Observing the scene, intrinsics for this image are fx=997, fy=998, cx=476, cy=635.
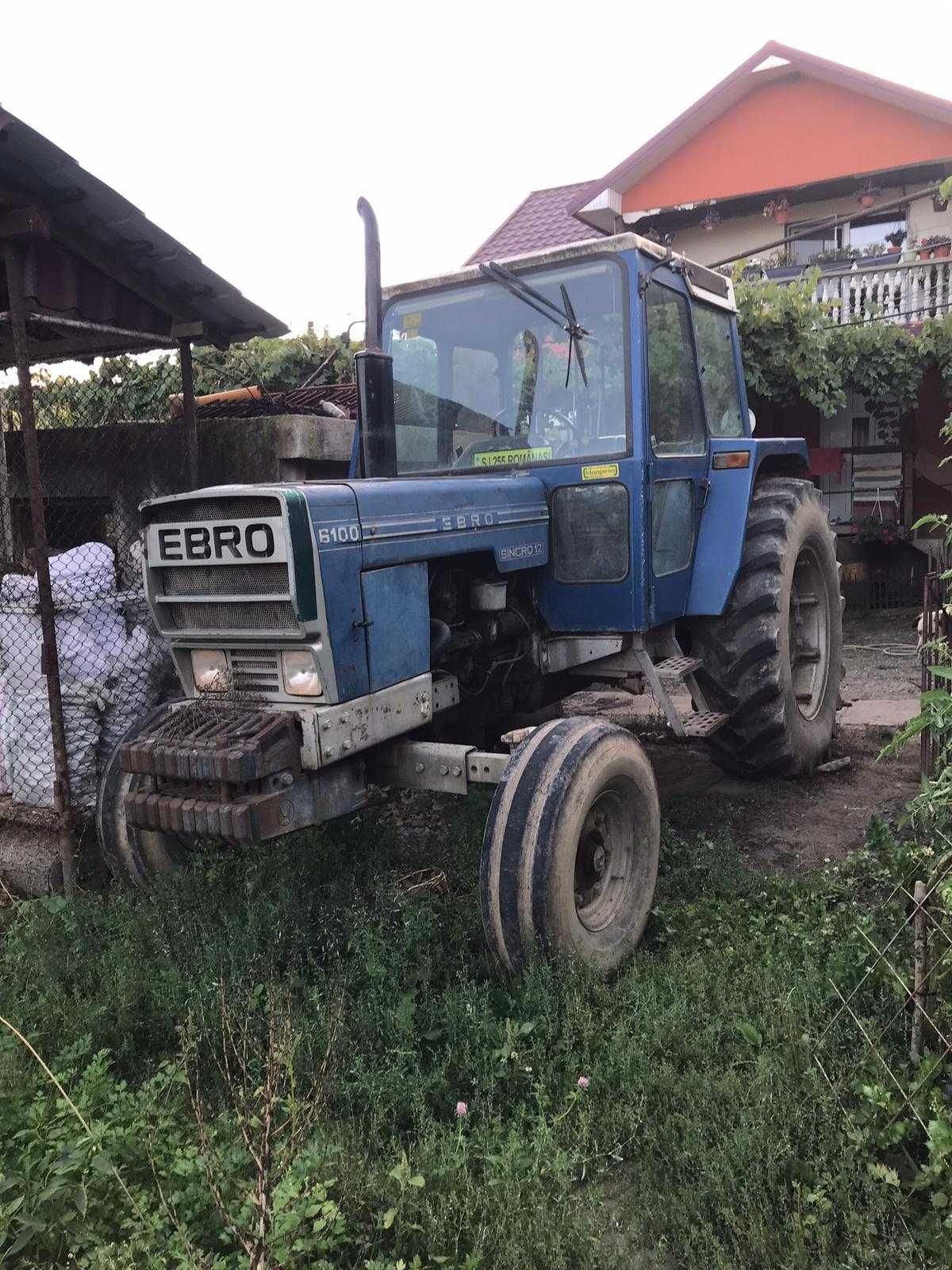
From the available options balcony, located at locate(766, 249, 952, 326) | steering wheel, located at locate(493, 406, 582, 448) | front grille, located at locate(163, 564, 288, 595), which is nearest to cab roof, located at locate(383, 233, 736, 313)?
steering wheel, located at locate(493, 406, 582, 448)

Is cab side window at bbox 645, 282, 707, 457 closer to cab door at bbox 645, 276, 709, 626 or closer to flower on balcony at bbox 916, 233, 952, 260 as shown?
cab door at bbox 645, 276, 709, 626

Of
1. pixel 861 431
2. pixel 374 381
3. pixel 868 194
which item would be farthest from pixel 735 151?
pixel 374 381

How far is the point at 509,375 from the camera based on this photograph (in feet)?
13.3

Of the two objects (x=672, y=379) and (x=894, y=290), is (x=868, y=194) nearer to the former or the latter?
(x=894, y=290)

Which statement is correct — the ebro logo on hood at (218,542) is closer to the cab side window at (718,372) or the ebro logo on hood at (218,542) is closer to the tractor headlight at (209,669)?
the tractor headlight at (209,669)

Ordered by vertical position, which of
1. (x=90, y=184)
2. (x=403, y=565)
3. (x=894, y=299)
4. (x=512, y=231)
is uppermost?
(x=512, y=231)

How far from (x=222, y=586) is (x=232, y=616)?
101 millimetres

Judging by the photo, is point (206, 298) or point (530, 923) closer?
point (530, 923)

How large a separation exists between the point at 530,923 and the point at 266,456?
→ 10.6 feet

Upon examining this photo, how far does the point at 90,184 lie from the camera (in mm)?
4152

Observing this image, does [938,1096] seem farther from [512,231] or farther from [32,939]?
[512,231]

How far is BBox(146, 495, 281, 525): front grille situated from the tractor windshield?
118 centimetres

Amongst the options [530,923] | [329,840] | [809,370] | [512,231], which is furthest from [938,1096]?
[512,231]

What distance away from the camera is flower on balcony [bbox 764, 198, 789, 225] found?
1343 centimetres
